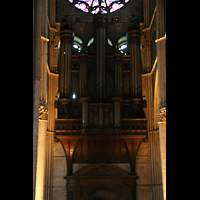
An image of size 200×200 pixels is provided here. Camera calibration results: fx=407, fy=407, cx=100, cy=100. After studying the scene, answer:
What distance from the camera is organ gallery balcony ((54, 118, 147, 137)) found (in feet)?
71.4

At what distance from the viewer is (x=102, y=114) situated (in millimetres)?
21984

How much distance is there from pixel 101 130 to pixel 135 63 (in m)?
4.54

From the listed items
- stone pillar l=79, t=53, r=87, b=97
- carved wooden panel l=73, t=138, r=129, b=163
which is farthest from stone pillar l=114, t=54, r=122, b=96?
carved wooden panel l=73, t=138, r=129, b=163

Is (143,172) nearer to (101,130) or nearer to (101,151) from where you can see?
(101,151)

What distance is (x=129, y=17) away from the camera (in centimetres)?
2628

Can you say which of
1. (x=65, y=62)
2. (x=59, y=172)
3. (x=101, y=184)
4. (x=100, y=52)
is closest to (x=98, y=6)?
(x=100, y=52)

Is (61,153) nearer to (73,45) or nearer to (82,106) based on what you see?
(82,106)

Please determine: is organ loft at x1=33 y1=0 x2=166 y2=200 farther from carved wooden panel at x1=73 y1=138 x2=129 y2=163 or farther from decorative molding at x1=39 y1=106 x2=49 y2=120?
decorative molding at x1=39 y1=106 x2=49 y2=120

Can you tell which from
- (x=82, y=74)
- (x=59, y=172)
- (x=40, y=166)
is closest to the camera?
(x=40, y=166)

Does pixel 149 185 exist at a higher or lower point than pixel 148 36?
lower
